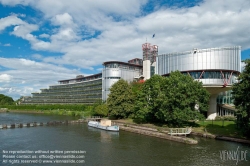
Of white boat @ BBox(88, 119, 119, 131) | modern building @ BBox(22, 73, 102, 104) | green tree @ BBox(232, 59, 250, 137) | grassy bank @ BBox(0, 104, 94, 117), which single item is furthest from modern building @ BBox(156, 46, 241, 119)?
modern building @ BBox(22, 73, 102, 104)

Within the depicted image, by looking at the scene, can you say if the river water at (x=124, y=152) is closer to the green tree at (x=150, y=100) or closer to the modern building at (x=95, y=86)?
the green tree at (x=150, y=100)

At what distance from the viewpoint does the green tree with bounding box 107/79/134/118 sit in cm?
8188

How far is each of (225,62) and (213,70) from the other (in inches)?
193

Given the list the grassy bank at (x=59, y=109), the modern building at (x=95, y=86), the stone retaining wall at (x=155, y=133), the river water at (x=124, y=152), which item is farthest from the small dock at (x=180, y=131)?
the modern building at (x=95, y=86)

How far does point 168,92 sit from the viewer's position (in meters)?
58.9

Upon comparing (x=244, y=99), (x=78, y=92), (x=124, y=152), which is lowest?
(x=124, y=152)

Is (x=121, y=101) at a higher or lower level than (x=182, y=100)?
lower

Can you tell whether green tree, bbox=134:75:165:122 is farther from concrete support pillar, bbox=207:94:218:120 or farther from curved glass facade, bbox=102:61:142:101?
curved glass facade, bbox=102:61:142:101

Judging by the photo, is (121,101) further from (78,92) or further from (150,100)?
(78,92)

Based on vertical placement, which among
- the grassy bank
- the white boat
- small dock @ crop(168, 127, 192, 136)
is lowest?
the grassy bank

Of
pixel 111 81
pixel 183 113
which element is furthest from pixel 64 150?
pixel 111 81

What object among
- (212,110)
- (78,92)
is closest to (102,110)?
(212,110)

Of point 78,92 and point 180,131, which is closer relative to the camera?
point 180,131

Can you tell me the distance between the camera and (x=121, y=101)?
82.8 m
